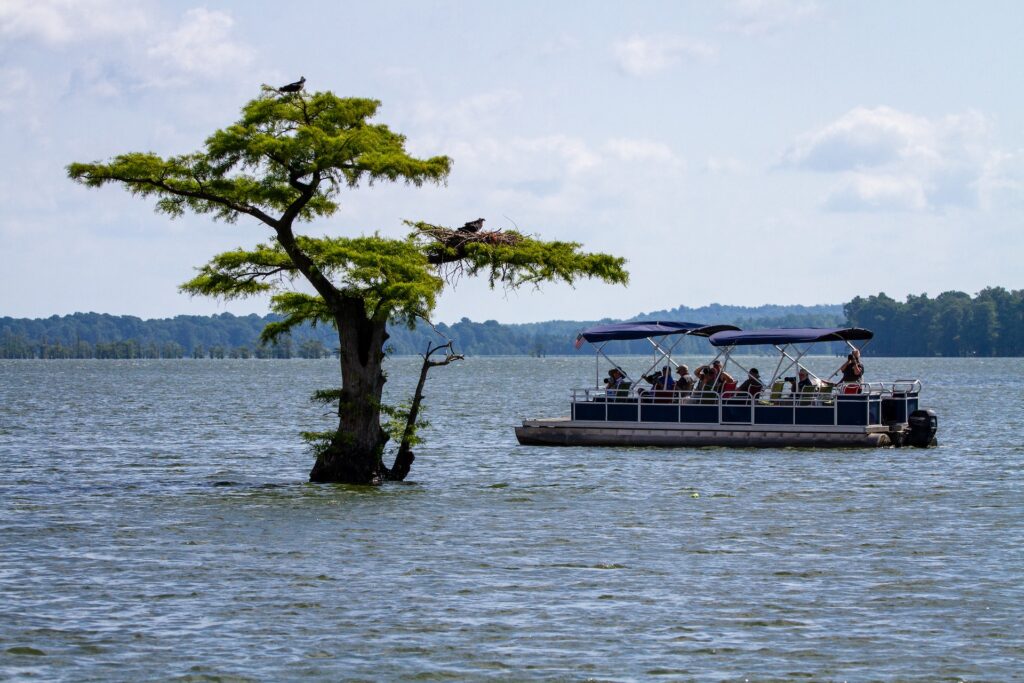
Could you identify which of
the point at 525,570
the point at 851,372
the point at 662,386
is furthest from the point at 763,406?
the point at 525,570

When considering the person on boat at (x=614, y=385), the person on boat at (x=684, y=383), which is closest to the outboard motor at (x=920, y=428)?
the person on boat at (x=684, y=383)

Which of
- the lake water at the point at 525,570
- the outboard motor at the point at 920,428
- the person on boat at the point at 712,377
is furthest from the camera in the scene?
the outboard motor at the point at 920,428

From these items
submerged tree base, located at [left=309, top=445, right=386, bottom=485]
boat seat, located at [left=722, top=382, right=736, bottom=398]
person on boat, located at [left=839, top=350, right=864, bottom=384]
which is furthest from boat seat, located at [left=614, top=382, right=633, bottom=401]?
submerged tree base, located at [left=309, top=445, right=386, bottom=485]

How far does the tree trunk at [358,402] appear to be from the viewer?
33.6 m

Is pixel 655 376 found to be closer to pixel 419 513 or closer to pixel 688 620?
pixel 419 513

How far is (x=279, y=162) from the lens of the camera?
32812mm

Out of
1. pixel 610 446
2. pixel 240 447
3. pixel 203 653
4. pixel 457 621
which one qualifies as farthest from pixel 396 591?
pixel 240 447

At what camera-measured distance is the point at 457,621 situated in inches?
784

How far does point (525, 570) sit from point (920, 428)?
25477 millimetres

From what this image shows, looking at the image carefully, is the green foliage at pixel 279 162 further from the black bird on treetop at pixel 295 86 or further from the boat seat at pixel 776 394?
the boat seat at pixel 776 394

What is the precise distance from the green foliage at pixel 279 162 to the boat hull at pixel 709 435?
48.8 feet

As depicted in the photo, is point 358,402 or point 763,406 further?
point 763,406

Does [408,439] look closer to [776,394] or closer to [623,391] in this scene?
[623,391]

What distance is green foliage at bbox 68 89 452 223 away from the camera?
32.3m
